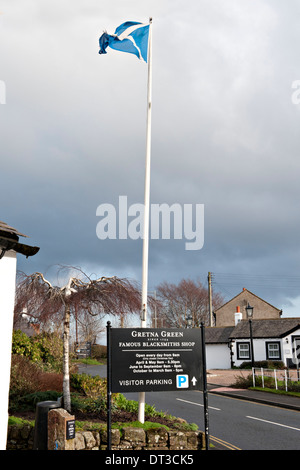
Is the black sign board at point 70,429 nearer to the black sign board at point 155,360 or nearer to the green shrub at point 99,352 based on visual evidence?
the black sign board at point 155,360

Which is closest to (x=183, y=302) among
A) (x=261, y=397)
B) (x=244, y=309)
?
(x=244, y=309)

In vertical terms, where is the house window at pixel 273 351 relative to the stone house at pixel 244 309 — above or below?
below

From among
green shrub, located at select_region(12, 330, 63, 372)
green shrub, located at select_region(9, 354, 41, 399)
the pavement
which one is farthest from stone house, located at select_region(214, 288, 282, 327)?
green shrub, located at select_region(9, 354, 41, 399)

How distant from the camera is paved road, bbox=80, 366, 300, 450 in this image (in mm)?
11531

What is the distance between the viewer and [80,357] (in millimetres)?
56719

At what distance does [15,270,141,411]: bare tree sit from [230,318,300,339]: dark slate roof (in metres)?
33.1

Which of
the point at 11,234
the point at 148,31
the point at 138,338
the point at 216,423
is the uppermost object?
the point at 148,31

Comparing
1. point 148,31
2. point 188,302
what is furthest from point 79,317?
point 188,302

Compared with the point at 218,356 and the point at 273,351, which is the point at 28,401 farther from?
the point at 218,356

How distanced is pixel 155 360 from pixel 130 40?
9.09 meters

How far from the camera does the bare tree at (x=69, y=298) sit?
12.4 metres

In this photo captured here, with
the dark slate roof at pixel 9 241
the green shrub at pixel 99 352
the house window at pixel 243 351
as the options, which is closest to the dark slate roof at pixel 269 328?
the house window at pixel 243 351
